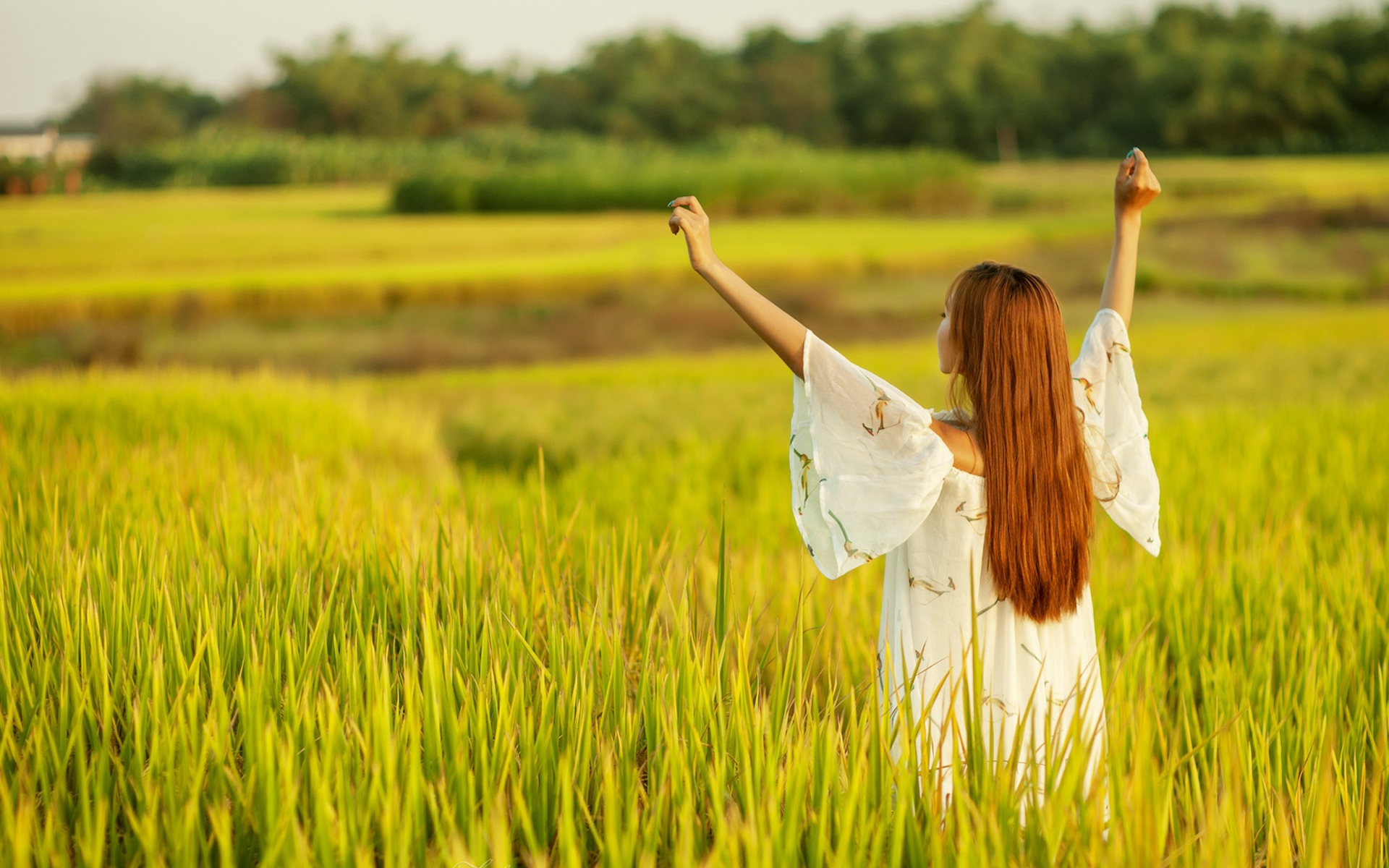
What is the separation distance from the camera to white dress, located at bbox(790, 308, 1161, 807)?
138 cm

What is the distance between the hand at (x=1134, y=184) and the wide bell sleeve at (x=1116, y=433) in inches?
8.4

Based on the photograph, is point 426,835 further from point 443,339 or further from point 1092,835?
point 443,339

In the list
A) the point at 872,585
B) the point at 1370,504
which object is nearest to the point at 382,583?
the point at 872,585

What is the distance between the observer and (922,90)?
80.6ft

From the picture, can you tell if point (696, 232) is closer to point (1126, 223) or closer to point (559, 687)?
point (559, 687)

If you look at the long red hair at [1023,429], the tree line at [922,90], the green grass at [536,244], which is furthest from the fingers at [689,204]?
the tree line at [922,90]

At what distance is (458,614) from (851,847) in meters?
0.78

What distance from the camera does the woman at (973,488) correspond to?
1.38m

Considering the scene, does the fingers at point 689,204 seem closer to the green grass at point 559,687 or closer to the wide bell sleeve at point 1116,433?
the green grass at point 559,687

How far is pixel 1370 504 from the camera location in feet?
10.9

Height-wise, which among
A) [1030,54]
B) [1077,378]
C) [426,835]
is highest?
[1030,54]

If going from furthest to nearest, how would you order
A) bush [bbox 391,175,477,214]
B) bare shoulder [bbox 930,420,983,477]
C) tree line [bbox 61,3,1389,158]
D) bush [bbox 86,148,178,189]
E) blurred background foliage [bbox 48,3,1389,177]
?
tree line [bbox 61,3,1389,158] < bush [bbox 391,175,477,214] < blurred background foliage [bbox 48,3,1389,177] < bush [bbox 86,148,178,189] < bare shoulder [bbox 930,420,983,477]

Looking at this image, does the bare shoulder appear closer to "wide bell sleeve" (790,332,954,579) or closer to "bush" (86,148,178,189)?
"wide bell sleeve" (790,332,954,579)

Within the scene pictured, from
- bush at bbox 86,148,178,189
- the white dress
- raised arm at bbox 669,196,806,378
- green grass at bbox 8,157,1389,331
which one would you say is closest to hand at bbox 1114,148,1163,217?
the white dress
